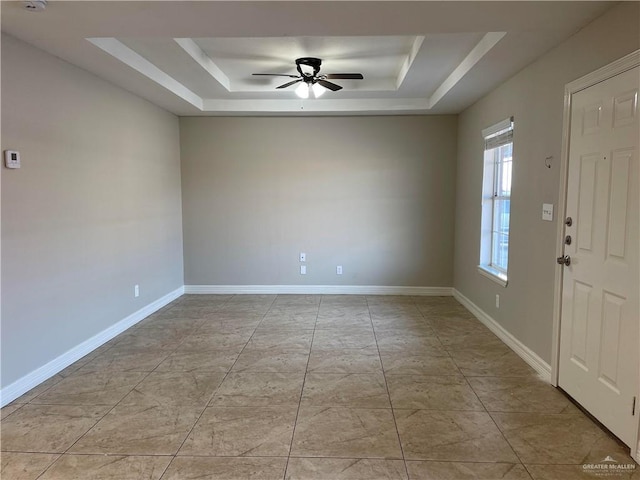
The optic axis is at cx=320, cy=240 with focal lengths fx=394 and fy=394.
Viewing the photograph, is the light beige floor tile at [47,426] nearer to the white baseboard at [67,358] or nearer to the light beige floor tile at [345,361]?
the white baseboard at [67,358]

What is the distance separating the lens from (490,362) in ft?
10.6

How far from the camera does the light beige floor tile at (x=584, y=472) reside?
1898 millimetres

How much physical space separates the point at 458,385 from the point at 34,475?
2557mm

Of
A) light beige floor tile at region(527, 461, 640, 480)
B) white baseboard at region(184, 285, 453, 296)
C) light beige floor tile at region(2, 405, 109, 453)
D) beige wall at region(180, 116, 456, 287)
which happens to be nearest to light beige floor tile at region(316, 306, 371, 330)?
white baseboard at region(184, 285, 453, 296)

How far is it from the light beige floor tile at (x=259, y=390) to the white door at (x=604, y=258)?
183 cm

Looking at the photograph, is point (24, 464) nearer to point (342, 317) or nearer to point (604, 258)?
point (342, 317)

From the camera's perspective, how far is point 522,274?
132 inches

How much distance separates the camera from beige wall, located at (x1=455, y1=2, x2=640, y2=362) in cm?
231

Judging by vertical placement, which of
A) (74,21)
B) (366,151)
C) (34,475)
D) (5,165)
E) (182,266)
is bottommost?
(34,475)

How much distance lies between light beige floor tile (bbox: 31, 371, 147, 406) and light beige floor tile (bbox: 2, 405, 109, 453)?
3.1 inches

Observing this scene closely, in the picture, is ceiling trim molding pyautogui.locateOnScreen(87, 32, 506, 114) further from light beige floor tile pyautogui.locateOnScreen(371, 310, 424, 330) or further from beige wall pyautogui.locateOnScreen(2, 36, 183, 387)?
light beige floor tile pyautogui.locateOnScreen(371, 310, 424, 330)

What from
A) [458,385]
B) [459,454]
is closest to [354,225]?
[458,385]

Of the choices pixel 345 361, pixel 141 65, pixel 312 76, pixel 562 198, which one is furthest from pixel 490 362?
pixel 141 65

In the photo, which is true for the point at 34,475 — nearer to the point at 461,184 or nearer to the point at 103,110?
the point at 103,110
